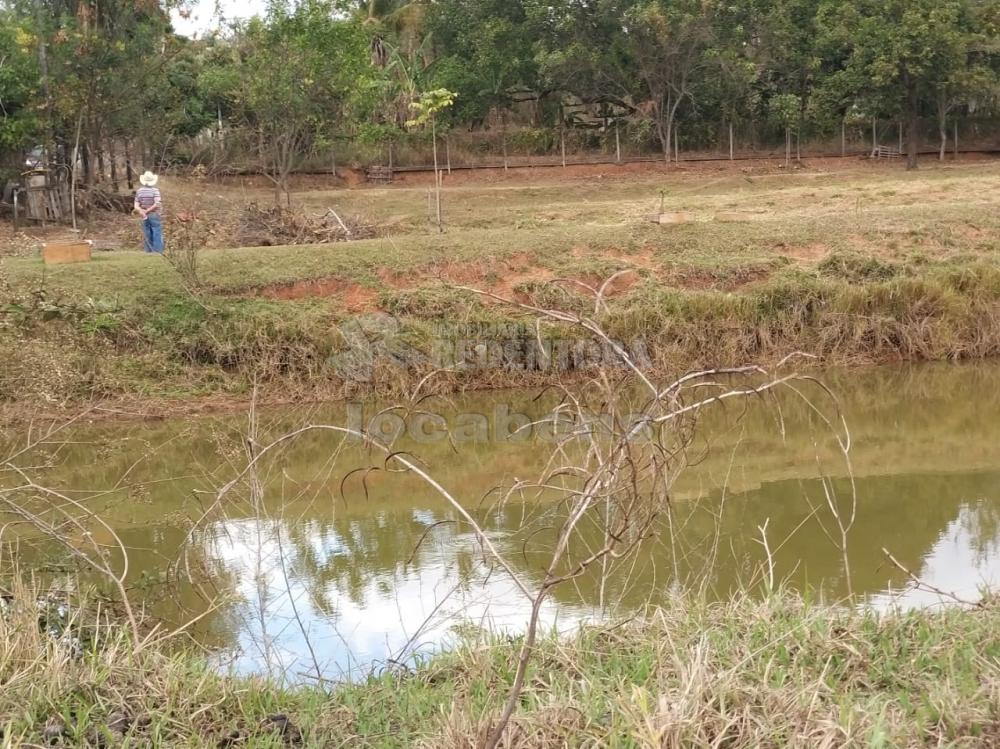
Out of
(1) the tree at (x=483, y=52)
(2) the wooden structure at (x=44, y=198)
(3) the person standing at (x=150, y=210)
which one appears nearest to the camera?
(3) the person standing at (x=150, y=210)

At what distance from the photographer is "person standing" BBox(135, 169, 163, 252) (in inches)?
526

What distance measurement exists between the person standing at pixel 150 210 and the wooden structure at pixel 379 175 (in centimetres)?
1347

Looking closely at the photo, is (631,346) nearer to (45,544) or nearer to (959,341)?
(959,341)

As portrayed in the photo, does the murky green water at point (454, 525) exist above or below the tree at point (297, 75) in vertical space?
below

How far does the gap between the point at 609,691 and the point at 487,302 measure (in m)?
9.19

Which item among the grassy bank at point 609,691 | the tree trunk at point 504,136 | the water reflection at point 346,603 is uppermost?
the tree trunk at point 504,136

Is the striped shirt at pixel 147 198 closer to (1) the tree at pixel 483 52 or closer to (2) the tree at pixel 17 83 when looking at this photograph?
(2) the tree at pixel 17 83

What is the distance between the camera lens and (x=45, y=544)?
6.44 metres

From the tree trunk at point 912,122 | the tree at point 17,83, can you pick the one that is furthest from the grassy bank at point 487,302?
the tree trunk at point 912,122

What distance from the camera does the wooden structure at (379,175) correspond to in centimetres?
2730

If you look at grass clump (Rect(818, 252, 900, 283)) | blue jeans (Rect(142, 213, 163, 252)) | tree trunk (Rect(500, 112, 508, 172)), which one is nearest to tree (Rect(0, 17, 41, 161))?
blue jeans (Rect(142, 213, 163, 252))

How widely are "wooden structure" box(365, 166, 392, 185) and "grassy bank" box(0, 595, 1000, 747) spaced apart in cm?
2337

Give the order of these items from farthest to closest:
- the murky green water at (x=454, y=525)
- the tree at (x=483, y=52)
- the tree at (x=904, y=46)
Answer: the tree at (x=483, y=52), the tree at (x=904, y=46), the murky green water at (x=454, y=525)

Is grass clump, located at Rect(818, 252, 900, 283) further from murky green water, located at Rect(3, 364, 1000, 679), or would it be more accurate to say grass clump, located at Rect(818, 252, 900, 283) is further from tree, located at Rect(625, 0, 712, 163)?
A: tree, located at Rect(625, 0, 712, 163)
